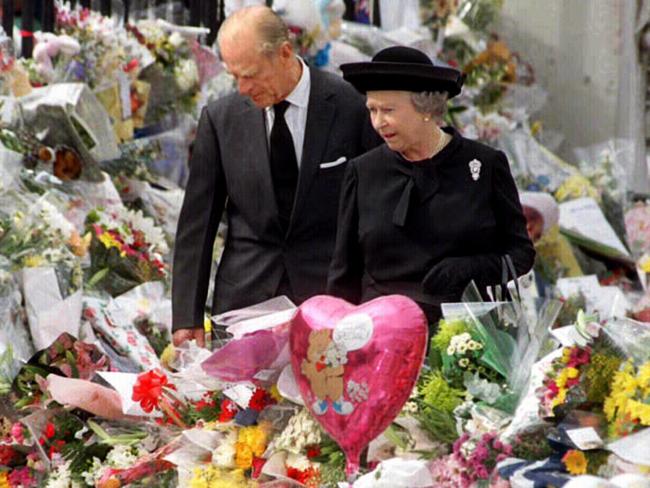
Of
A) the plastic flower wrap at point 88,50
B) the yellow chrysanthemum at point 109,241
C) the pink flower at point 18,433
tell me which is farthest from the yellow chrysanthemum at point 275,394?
the plastic flower wrap at point 88,50

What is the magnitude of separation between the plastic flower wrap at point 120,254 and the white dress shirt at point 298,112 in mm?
1816

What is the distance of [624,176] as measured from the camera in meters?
9.48

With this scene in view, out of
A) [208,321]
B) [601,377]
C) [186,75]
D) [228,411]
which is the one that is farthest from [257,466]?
[186,75]

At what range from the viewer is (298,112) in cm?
493

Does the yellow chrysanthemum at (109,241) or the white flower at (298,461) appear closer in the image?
the white flower at (298,461)

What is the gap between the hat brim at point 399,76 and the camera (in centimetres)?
404

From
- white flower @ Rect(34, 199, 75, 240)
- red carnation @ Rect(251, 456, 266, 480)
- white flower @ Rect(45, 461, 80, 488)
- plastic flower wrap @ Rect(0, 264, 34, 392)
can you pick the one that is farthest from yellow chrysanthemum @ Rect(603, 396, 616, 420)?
white flower @ Rect(34, 199, 75, 240)

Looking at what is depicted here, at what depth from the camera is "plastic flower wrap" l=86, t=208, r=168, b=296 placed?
6.70m

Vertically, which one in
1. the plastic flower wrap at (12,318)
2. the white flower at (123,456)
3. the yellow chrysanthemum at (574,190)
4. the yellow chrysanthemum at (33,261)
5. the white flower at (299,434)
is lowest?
the yellow chrysanthemum at (574,190)

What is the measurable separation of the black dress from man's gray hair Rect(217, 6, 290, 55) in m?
0.56

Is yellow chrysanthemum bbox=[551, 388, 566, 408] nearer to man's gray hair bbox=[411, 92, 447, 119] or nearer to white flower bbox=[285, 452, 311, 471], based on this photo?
white flower bbox=[285, 452, 311, 471]

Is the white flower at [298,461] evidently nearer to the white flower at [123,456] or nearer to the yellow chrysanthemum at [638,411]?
the white flower at [123,456]

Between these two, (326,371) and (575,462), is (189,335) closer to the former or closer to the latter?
(326,371)

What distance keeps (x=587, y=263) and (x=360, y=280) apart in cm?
484
